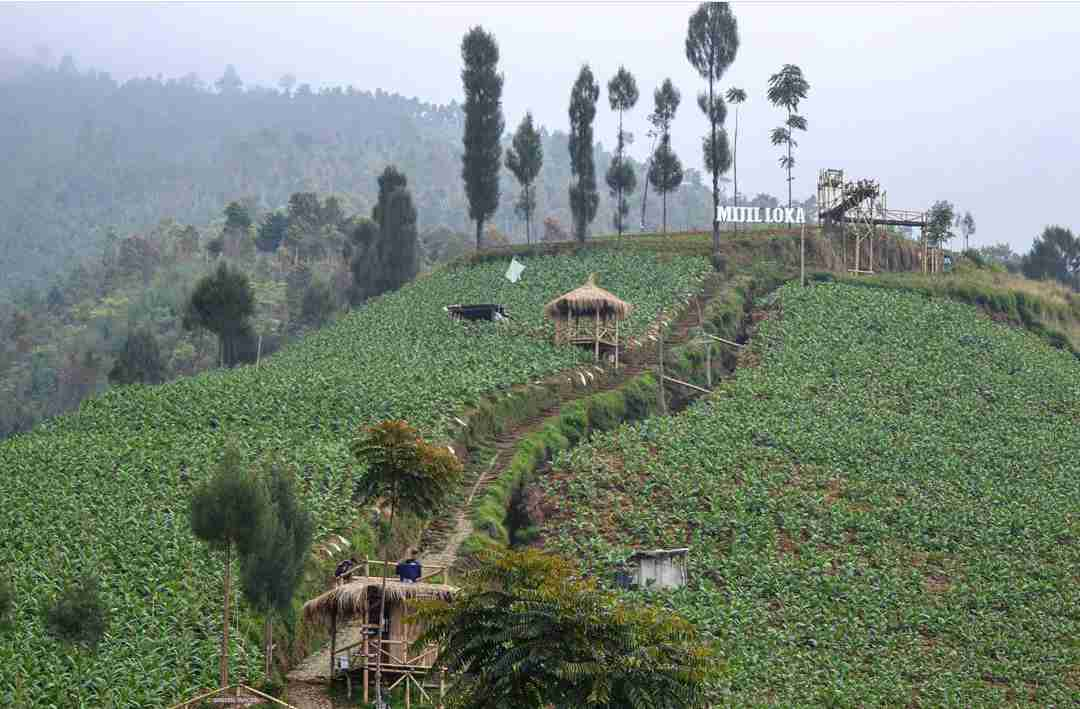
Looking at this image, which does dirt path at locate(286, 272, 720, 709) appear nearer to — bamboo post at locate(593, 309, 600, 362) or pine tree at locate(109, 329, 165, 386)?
bamboo post at locate(593, 309, 600, 362)

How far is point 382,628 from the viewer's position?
19875 millimetres

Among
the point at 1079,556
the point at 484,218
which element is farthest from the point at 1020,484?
the point at 484,218

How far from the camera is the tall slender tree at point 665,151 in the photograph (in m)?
61.9

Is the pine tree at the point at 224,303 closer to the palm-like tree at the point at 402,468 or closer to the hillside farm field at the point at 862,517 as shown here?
the hillside farm field at the point at 862,517

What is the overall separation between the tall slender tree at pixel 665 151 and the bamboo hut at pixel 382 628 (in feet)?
138

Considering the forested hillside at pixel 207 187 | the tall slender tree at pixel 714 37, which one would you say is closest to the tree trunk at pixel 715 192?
the tall slender tree at pixel 714 37

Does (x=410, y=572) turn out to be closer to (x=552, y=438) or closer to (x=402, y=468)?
(x=402, y=468)

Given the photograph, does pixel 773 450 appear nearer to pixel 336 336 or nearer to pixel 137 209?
pixel 336 336

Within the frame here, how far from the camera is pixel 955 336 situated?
153 ft

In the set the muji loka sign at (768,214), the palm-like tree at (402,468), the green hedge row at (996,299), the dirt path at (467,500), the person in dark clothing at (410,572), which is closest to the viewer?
the dirt path at (467,500)

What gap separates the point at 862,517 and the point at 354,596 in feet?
46.0

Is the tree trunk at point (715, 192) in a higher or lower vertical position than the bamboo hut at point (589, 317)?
higher

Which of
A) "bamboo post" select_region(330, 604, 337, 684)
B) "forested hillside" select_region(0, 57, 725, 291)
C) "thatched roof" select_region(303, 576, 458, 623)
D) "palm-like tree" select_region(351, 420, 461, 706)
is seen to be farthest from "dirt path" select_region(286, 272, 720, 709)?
"forested hillside" select_region(0, 57, 725, 291)

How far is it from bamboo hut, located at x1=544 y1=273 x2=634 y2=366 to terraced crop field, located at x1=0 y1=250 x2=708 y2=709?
84cm
